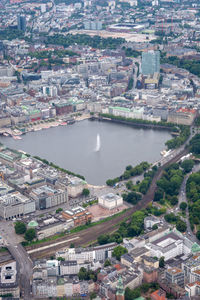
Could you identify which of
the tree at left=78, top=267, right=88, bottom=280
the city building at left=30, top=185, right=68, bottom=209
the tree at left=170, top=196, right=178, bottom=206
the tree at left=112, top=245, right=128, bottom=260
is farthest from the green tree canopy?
the tree at left=78, top=267, right=88, bottom=280

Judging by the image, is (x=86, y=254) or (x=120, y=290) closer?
(x=120, y=290)

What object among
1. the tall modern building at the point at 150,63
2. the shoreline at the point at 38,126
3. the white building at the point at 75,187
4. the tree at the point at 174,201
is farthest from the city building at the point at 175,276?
the tall modern building at the point at 150,63

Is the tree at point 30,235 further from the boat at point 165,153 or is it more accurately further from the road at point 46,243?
the boat at point 165,153

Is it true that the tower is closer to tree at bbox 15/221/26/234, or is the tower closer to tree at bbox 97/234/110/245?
tree at bbox 97/234/110/245

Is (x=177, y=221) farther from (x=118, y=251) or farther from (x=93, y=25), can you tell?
(x=93, y=25)

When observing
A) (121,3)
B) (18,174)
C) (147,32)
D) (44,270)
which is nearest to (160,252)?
(44,270)

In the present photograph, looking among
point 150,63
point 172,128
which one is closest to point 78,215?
point 172,128
